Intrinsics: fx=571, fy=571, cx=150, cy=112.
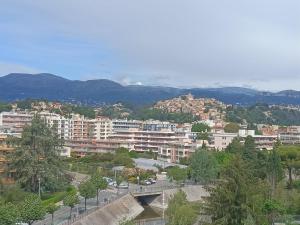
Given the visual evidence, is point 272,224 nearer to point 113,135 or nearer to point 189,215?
point 189,215

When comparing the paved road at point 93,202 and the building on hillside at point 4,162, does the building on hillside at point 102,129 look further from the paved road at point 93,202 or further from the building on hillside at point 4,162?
the building on hillside at point 4,162

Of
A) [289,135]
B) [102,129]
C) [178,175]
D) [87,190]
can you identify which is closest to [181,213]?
[87,190]

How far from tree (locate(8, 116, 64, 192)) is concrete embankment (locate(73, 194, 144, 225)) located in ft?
21.8

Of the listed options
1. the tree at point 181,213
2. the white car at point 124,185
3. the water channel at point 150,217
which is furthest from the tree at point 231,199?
the white car at point 124,185

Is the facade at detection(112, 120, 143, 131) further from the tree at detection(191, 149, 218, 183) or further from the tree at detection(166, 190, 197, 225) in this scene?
the tree at detection(166, 190, 197, 225)

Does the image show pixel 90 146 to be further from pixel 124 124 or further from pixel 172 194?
pixel 172 194

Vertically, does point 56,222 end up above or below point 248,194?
below

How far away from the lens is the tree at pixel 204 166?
213 ft

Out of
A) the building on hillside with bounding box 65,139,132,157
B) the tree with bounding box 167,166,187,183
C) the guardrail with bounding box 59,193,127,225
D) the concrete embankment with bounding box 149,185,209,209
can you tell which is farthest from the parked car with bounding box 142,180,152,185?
the building on hillside with bounding box 65,139,132,157

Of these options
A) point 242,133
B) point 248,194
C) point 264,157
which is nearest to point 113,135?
point 242,133

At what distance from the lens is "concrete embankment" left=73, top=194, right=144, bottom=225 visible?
140 ft

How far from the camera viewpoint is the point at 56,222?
132 feet

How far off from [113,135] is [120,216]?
192 ft

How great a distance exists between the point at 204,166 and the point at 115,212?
19898 mm
